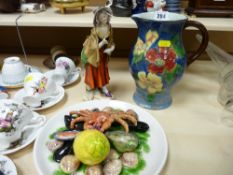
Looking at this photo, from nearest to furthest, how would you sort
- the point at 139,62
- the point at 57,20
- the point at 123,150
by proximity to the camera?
the point at 123,150
the point at 139,62
the point at 57,20

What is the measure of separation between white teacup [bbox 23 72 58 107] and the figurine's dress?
0.39 feet

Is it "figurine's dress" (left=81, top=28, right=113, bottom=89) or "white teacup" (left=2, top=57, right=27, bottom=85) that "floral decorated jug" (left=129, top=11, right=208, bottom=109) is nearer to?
"figurine's dress" (left=81, top=28, right=113, bottom=89)

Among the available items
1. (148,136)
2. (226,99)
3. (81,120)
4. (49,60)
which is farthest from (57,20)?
(226,99)

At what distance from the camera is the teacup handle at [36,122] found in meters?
0.58

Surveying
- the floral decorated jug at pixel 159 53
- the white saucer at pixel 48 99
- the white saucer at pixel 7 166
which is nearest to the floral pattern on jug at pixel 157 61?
the floral decorated jug at pixel 159 53

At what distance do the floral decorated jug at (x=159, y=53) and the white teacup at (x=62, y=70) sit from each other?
0.25 metres

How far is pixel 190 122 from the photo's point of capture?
0.62 metres

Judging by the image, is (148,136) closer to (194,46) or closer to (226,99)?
(226,99)

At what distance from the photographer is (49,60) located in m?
0.92

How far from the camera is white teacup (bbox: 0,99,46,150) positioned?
20.2 inches

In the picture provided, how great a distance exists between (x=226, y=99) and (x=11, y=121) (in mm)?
552

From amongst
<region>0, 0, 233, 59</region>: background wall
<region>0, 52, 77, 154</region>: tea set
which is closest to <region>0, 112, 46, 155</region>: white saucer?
<region>0, 52, 77, 154</region>: tea set

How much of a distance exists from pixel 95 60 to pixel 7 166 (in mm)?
313

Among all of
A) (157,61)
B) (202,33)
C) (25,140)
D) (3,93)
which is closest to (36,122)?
(25,140)
